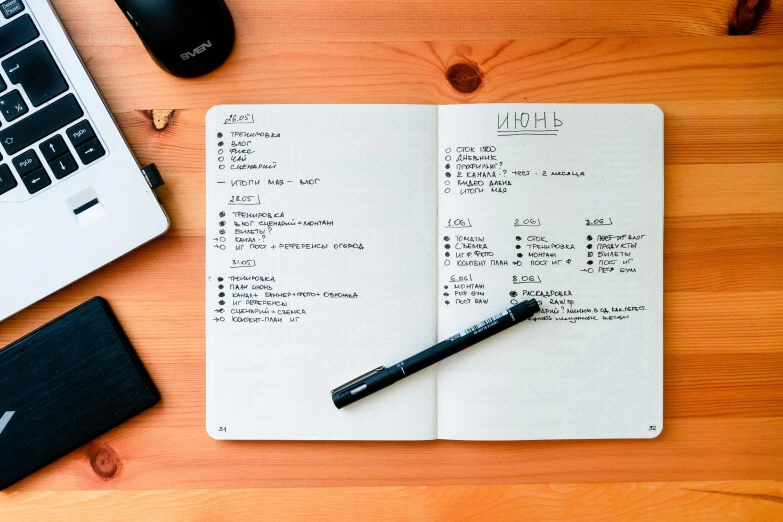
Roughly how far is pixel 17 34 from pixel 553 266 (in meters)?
0.61

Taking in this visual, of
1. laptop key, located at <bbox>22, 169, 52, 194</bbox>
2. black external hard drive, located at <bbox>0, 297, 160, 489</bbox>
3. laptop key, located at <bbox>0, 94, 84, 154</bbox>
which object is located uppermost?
laptop key, located at <bbox>0, 94, 84, 154</bbox>

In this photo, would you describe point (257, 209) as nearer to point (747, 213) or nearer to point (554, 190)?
point (554, 190)

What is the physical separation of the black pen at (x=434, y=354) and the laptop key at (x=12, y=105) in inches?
17.4

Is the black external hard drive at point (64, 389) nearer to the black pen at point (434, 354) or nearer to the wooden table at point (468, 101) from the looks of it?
the wooden table at point (468, 101)

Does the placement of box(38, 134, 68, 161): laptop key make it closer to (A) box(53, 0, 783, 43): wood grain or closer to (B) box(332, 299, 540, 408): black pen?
(A) box(53, 0, 783, 43): wood grain

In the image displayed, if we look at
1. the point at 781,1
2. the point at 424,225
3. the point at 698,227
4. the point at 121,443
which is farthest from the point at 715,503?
the point at 121,443

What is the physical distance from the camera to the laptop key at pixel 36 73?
0.54 metres

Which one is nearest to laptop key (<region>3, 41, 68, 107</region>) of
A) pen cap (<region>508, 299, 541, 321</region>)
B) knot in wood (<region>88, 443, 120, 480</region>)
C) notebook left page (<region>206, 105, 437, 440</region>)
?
notebook left page (<region>206, 105, 437, 440</region>)

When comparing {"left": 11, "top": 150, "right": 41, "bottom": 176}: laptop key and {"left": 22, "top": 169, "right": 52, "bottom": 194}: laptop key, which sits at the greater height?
{"left": 11, "top": 150, "right": 41, "bottom": 176}: laptop key

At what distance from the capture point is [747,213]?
1.98 ft

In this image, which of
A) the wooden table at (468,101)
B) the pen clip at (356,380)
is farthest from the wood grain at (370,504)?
the pen clip at (356,380)

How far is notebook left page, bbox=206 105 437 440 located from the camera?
1.93 ft

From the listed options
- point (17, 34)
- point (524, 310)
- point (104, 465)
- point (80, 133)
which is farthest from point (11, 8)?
point (524, 310)

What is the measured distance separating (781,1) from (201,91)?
66cm
